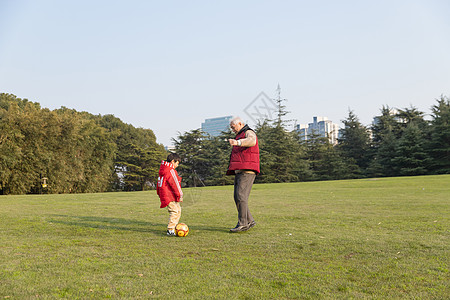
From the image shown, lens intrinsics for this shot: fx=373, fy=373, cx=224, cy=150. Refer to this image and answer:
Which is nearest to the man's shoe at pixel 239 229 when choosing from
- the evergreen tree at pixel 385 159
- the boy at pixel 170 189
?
the boy at pixel 170 189

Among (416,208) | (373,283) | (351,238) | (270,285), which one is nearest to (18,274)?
(270,285)

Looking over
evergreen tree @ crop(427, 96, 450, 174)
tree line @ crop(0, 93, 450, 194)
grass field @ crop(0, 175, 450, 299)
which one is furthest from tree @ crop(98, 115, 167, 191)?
grass field @ crop(0, 175, 450, 299)

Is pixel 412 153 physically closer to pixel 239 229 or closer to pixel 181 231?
pixel 239 229

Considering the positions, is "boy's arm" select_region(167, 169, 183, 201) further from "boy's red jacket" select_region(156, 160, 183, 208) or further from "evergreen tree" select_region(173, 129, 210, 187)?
"evergreen tree" select_region(173, 129, 210, 187)

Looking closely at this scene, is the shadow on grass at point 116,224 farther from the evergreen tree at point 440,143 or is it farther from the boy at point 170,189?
the evergreen tree at point 440,143

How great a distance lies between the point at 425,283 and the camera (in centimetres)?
376

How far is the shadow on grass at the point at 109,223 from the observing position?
7.78 meters

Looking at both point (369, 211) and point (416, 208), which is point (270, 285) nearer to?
point (369, 211)

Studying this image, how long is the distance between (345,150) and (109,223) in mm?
54358

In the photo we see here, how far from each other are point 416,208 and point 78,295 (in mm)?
9641

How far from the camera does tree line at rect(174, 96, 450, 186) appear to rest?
48.7 metres

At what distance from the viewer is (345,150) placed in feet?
192

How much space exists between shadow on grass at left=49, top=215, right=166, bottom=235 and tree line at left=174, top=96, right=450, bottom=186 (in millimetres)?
40379

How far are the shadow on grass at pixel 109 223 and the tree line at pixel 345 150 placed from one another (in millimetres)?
40379
